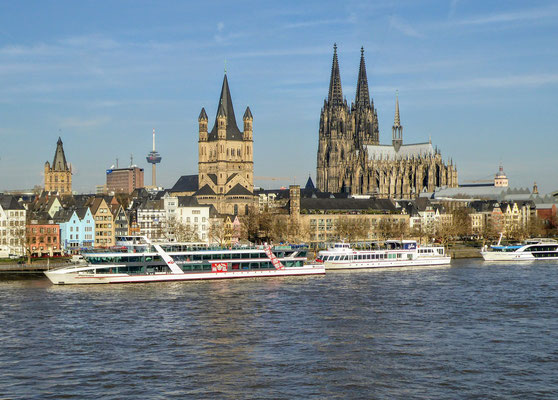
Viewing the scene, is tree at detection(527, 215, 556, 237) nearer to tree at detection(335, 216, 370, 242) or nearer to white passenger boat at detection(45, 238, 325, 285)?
tree at detection(335, 216, 370, 242)

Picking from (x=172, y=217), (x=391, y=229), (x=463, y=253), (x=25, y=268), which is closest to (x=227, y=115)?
(x=172, y=217)

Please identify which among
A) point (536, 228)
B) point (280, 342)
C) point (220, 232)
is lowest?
point (280, 342)

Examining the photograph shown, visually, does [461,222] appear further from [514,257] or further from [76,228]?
[76,228]

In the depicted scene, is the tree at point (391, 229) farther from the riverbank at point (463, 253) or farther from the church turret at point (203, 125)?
the church turret at point (203, 125)

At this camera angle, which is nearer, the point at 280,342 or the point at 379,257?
the point at 280,342

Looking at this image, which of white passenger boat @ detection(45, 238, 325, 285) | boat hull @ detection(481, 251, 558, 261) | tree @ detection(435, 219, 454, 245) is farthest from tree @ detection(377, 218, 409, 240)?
white passenger boat @ detection(45, 238, 325, 285)

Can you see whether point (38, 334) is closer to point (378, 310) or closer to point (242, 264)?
point (378, 310)

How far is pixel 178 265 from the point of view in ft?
281

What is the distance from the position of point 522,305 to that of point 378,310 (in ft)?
37.4

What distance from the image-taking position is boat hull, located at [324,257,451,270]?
102m

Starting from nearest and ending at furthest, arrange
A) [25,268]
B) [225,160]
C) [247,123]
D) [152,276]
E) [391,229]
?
[152,276] → [25,268] → [391,229] → [225,160] → [247,123]

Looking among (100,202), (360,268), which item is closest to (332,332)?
(360,268)

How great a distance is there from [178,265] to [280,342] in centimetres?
3840

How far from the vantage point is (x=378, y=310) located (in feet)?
203
